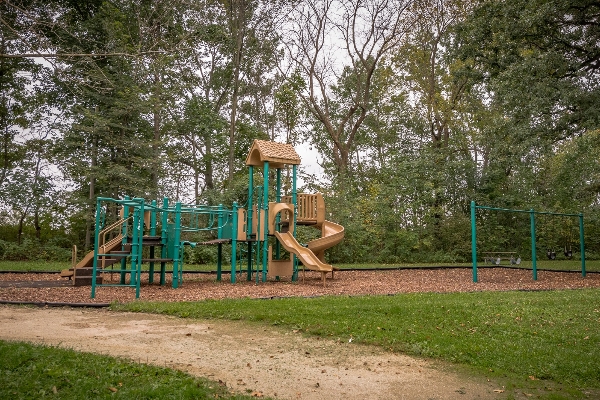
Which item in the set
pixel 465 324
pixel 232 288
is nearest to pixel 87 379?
pixel 465 324

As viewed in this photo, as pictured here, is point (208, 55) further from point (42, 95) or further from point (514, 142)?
point (514, 142)

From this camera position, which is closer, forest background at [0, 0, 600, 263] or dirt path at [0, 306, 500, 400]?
dirt path at [0, 306, 500, 400]

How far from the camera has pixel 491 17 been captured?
14805 millimetres

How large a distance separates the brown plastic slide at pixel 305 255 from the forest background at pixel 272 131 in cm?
772

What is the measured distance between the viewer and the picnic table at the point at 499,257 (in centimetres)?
Result: 2044

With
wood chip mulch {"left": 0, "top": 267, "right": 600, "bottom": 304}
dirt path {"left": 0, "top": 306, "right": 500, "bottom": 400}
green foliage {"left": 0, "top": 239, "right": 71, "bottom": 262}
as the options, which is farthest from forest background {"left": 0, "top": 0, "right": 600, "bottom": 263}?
dirt path {"left": 0, "top": 306, "right": 500, "bottom": 400}

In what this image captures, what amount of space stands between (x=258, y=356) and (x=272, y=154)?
843 cm

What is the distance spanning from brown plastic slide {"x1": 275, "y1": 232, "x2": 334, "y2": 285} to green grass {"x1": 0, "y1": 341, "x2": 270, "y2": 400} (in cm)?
711

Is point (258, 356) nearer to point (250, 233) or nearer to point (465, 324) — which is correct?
point (465, 324)

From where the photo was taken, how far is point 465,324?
621cm

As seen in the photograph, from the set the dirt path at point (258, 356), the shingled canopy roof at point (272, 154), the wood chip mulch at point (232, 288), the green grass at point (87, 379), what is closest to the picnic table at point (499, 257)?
the wood chip mulch at point (232, 288)

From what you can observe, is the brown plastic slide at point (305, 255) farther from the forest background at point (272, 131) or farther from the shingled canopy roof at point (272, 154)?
the forest background at point (272, 131)

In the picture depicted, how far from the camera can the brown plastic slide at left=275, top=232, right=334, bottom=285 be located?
439 inches

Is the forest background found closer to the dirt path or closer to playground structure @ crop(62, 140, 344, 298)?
playground structure @ crop(62, 140, 344, 298)
